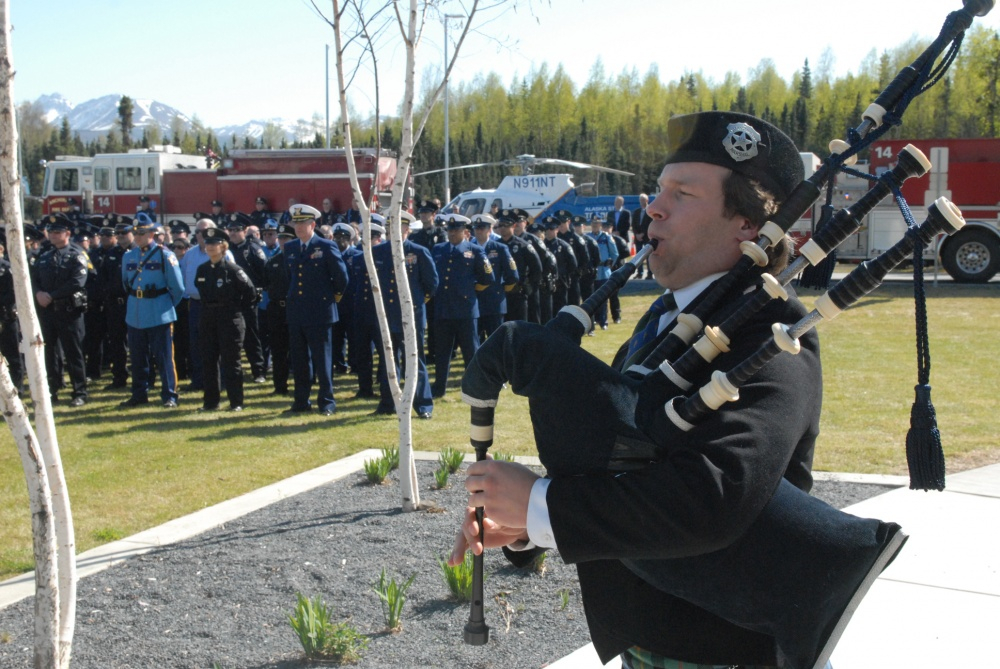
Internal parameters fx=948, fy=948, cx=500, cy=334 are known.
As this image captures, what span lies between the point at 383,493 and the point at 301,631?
264 cm

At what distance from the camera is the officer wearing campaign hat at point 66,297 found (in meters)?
10.9

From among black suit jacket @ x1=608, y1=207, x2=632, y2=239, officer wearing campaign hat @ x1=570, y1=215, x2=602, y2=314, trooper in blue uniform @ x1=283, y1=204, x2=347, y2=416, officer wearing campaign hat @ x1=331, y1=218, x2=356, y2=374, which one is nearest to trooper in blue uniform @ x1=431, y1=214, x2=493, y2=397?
officer wearing campaign hat @ x1=331, y1=218, x2=356, y2=374

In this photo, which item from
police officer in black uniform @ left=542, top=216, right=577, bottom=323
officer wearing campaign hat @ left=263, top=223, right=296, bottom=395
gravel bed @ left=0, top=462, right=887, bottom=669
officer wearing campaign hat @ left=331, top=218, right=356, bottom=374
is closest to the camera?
gravel bed @ left=0, top=462, right=887, bottom=669

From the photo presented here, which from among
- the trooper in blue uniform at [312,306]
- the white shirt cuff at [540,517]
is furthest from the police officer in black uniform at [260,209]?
the white shirt cuff at [540,517]

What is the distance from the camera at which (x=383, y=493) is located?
6.39 m

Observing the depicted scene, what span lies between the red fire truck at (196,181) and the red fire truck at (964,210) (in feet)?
41.3

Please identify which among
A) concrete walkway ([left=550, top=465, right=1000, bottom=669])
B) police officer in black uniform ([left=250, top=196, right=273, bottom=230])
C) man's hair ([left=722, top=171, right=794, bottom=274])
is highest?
police officer in black uniform ([left=250, top=196, right=273, bottom=230])

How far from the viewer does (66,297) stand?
10953 mm

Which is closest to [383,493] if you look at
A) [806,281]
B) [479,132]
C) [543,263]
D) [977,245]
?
[806,281]

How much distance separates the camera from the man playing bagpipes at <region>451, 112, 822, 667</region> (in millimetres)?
1423

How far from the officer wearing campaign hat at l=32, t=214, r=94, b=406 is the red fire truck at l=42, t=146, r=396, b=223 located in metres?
15.4

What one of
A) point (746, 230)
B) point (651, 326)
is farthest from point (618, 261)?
point (746, 230)

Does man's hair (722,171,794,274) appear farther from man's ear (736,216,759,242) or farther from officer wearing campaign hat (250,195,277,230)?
officer wearing campaign hat (250,195,277,230)

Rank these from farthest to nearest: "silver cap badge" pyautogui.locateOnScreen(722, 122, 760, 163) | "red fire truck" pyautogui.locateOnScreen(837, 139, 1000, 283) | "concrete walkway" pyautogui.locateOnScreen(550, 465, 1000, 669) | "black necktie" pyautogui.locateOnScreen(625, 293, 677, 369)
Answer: "red fire truck" pyautogui.locateOnScreen(837, 139, 1000, 283) → "concrete walkway" pyautogui.locateOnScreen(550, 465, 1000, 669) → "black necktie" pyautogui.locateOnScreen(625, 293, 677, 369) → "silver cap badge" pyautogui.locateOnScreen(722, 122, 760, 163)
